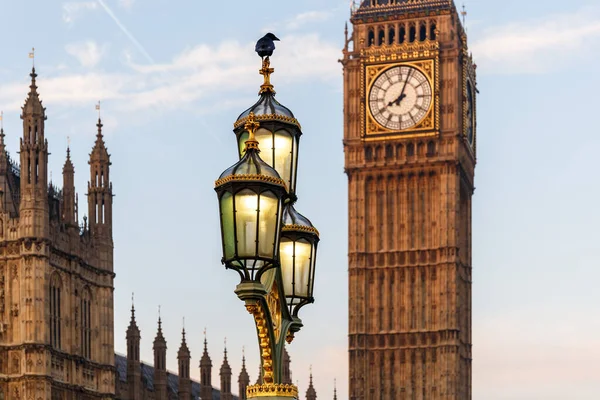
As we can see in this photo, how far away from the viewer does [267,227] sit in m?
11.5

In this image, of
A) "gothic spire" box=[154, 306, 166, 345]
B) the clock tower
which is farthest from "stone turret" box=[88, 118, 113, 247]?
the clock tower

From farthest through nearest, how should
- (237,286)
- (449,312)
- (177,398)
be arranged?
1. (449,312)
2. (177,398)
3. (237,286)

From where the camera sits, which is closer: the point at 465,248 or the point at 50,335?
the point at 50,335

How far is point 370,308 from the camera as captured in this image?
9100cm

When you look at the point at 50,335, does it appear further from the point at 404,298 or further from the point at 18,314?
the point at 404,298

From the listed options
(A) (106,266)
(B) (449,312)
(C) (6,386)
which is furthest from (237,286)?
(B) (449,312)

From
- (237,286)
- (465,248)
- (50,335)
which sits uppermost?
(465,248)

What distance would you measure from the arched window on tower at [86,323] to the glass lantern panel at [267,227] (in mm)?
48398

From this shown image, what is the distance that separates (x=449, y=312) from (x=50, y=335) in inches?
1473

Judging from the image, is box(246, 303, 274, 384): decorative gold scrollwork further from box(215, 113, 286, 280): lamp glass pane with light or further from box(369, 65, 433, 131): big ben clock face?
box(369, 65, 433, 131): big ben clock face

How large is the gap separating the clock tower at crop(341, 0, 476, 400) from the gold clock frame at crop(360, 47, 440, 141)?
0.06 meters

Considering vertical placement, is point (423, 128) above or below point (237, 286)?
above

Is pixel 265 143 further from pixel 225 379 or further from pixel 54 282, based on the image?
pixel 225 379

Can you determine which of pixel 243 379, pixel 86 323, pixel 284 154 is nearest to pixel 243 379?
pixel 243 379
